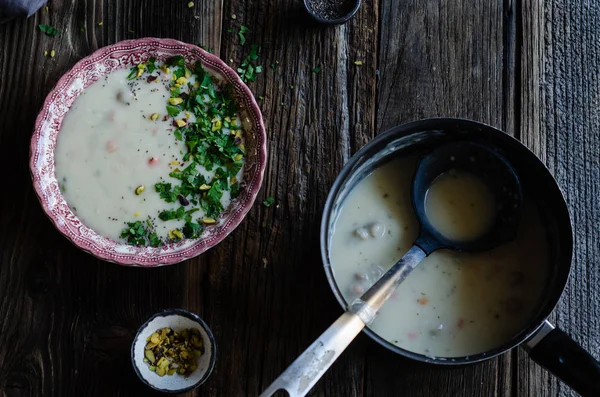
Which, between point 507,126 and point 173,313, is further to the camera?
point 507,126

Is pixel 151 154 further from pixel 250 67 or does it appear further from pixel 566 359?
pixel 566 359

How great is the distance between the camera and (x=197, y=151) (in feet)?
5.90

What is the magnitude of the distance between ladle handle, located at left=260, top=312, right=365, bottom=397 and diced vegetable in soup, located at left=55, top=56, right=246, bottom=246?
0.53 m

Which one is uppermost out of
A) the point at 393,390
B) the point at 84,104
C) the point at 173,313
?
the point at 84,104

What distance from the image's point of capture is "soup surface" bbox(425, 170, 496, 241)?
66.3 inches

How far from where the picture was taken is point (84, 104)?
1.80 metres

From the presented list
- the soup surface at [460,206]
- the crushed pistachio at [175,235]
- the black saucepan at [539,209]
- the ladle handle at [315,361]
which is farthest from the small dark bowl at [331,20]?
the ladle handle at [315,361]

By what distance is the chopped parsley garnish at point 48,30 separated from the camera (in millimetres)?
1887

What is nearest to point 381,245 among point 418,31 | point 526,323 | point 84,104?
point 526,323

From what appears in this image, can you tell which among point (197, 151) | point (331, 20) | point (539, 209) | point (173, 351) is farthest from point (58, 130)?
point (539, 209)

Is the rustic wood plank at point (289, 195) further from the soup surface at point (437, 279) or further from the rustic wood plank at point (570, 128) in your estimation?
the rustic wood plank at point (570, 128)

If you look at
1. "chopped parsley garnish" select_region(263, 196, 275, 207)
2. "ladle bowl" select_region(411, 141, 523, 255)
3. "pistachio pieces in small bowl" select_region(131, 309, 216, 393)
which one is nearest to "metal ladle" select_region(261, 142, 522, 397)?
"ladle bowl" select_region(411, 141, 523, 255)

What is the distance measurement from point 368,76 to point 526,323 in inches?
30.1

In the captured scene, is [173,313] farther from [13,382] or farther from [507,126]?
[507,126]
